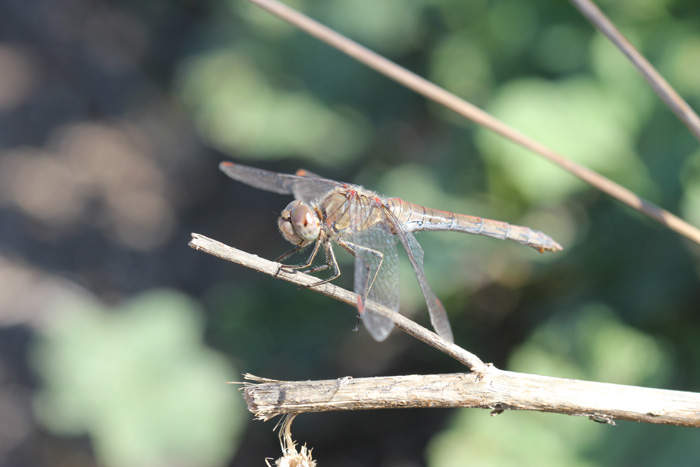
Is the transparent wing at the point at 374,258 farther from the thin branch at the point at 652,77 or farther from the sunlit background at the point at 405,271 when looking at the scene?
the thin branch at the point at 652,77

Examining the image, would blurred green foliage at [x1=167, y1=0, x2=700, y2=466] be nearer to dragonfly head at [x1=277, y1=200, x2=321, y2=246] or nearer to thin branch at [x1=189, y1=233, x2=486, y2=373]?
dragonfly head at [x1=277, y1=200, x2=321, y2=246]

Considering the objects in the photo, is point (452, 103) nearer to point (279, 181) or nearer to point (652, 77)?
point (652, 77)

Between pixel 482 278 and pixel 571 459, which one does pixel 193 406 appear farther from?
pixel 571 459

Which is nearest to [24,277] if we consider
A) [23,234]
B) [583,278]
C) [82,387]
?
[23,234]

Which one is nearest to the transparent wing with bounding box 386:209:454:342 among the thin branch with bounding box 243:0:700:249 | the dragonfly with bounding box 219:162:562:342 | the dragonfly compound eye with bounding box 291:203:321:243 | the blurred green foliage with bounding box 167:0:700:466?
the dragonfly with bounding box 219:162:562:342

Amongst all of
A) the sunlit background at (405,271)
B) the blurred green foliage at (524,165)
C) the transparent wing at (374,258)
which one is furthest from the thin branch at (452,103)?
the blurred green foliage at (524,165)

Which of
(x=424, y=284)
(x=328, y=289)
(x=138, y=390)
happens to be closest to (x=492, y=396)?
(x=328, y=289)
